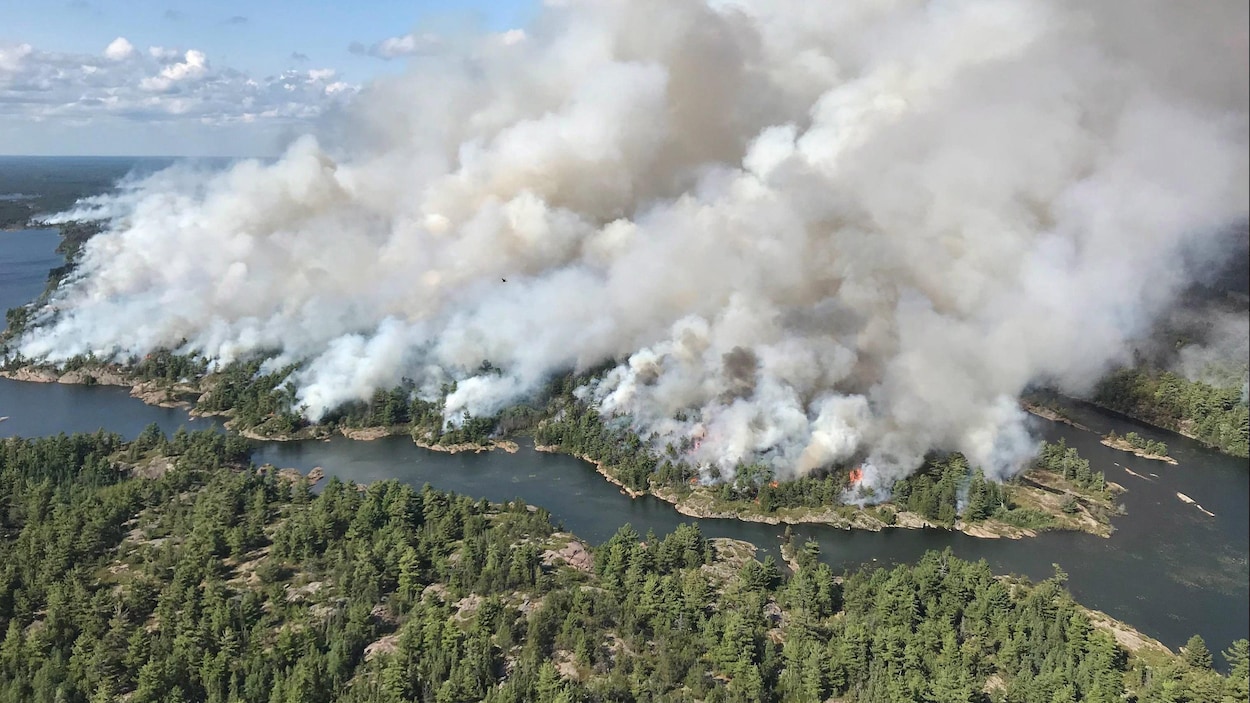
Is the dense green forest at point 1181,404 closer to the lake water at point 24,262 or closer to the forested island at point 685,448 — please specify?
the forested island at point 685,448

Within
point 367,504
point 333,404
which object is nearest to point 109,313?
point 333,404

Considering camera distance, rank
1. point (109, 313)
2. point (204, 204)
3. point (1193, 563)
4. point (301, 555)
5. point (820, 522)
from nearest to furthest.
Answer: point (301, 555)
point (1193, 563)
point (820, 522)
point (109, 313)
point (204, 204)

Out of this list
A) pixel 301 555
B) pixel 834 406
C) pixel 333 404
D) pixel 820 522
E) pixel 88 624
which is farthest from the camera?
pixel 333 404

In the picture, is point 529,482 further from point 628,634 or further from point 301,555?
point 628,634

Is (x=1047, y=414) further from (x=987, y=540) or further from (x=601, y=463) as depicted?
(x=601, y=463)

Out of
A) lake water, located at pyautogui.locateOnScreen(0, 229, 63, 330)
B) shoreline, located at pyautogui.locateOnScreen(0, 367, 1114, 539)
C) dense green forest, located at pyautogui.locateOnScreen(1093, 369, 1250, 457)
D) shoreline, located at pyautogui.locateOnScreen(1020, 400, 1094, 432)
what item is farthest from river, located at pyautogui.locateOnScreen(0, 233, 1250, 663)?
lake water, located at pyautogui.locateOnScreen(0, 229, 63, 330)

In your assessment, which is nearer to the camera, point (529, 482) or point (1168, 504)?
point (1168, 504)

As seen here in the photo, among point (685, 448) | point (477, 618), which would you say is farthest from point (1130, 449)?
point (477, 618)

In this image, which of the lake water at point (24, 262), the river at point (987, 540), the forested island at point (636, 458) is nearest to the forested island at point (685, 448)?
the forested island at point (636, 458)

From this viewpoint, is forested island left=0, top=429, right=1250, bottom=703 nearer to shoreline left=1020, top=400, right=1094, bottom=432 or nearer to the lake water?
shoreline left=1020, top=400, right=1094, bottom=432
